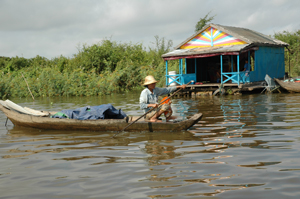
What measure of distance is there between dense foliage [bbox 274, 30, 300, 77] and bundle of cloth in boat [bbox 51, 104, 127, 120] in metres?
16.7

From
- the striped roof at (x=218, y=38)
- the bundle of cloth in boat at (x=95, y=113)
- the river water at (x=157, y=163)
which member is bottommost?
the river water at (x=157, y=163)

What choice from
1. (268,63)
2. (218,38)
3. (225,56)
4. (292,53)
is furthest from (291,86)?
(292,53)

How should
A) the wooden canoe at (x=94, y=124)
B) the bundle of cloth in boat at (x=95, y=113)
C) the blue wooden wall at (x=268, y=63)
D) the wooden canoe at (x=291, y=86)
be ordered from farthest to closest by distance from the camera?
the blue wooden wall at (x=268, y=63) → the wooden canoe at (x=291, y=86) → the bundle of cloth in boat at (x=95, y=113) → the wooden canoe at (x=94, y=124)

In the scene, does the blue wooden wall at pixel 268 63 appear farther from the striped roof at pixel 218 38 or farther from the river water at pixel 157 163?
the river water at pixel 157 163

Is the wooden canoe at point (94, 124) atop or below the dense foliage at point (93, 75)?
below

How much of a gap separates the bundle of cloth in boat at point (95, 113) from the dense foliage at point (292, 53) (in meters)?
16.7

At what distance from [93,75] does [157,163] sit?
2131 centimetres

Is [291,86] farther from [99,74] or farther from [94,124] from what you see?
[99,74]

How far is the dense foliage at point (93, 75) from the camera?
947 inches

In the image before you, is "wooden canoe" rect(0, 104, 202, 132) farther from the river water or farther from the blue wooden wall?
the blue wooden wall

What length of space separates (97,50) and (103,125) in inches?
882

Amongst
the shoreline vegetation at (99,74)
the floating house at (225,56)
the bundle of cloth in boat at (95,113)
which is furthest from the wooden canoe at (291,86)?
the bundle of cloth in boat at (95,113)

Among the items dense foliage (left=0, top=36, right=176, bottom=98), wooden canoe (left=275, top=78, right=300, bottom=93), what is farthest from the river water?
dense foliage (left=0, top=36, right=176, bottom=98)

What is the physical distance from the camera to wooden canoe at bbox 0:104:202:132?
24.7 feet
